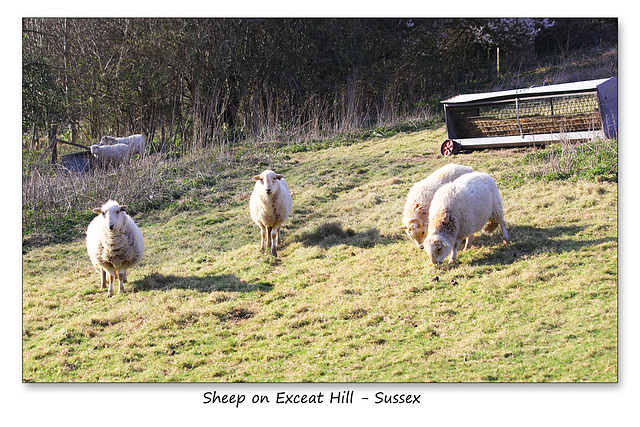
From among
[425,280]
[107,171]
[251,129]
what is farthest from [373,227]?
[251,129]

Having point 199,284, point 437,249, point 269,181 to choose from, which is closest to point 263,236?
point 269,181

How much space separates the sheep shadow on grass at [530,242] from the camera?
6.25 meters

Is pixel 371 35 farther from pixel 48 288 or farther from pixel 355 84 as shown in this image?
pixel 48 288

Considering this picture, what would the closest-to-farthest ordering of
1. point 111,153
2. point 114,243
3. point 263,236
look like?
point 114,243 < point 263,236 < point 111,153

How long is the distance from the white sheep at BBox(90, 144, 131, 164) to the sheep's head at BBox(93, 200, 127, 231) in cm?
610

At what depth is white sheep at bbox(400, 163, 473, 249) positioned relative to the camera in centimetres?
704

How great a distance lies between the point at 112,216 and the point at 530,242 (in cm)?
528

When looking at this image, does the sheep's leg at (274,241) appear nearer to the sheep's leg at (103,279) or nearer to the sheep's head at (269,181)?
the sheep's head at (269,181)

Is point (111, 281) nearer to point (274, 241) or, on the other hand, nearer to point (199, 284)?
point (199, 284)

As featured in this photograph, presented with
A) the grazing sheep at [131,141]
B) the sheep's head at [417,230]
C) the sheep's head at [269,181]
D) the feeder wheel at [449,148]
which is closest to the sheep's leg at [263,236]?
the sheep's head at [269,181]

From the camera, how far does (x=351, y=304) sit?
5828mm

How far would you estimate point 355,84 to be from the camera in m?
15.7

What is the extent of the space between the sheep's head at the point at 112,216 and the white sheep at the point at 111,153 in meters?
6.10

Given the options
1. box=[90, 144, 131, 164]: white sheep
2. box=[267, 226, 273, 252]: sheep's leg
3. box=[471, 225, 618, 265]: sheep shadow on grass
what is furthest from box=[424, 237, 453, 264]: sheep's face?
box=[90, 144, 131, 164]: white sheep
